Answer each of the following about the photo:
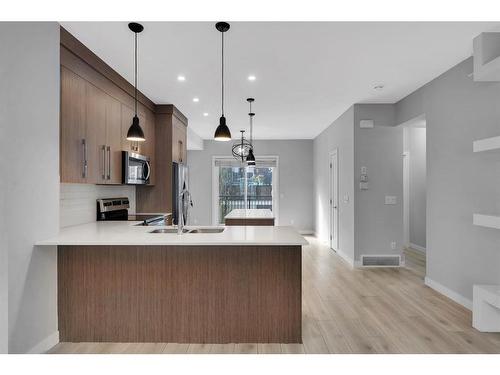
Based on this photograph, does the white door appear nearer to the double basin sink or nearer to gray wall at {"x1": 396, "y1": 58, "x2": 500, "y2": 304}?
gray wall at {"x1": 396, "y1": 58, "x2": 500, "y2": 304}

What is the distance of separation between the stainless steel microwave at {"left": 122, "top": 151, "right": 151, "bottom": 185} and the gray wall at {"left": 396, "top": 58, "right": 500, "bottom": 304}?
12.2 feet

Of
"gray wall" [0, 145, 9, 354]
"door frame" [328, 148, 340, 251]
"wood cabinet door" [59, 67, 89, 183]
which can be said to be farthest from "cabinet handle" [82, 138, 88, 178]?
"door frame" [328, 148, 340, 251]

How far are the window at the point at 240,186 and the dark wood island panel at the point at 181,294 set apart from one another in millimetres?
6196

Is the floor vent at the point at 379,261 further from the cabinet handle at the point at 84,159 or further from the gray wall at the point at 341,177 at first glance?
the cabinet handle at the point at 84,159

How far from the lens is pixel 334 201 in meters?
6.29

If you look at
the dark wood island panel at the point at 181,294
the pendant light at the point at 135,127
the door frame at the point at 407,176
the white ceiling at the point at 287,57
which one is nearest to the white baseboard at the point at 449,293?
the dark wood island panel at the point at 181,294

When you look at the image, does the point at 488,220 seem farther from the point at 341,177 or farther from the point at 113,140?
the point at 113,140

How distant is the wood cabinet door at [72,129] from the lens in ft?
8.86

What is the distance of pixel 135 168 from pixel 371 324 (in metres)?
3.22

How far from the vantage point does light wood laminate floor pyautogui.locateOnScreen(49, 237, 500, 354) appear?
2424mm

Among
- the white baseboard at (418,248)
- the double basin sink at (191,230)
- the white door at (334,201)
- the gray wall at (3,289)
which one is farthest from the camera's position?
the white baseboard at (418,248)

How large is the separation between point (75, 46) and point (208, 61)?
121 cm

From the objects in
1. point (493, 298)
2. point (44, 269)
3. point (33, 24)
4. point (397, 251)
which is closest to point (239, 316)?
point (44, 269)

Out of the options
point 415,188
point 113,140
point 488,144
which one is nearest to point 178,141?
point 113,140
